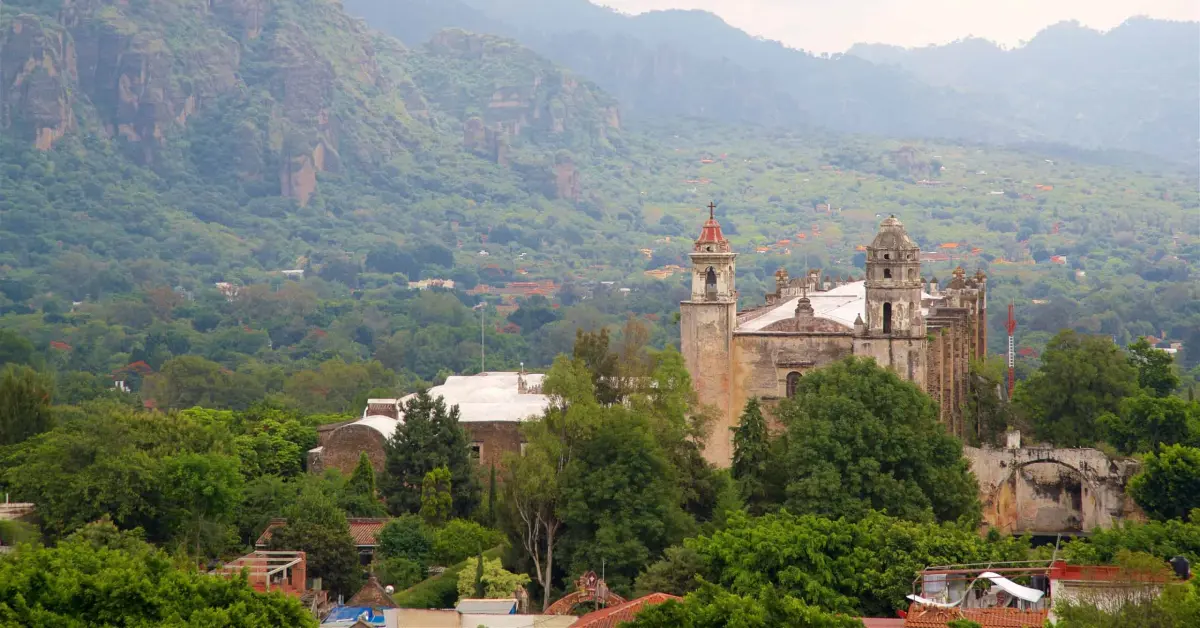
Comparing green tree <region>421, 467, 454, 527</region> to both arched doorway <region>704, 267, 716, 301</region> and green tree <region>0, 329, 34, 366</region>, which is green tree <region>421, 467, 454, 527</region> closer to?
arched doorway <region>704, 267, 716, 301</region>

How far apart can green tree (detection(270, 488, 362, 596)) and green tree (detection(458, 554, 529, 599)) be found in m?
2.82

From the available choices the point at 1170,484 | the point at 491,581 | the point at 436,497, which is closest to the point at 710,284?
the point at 436,497

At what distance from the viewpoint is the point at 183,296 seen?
168 meters

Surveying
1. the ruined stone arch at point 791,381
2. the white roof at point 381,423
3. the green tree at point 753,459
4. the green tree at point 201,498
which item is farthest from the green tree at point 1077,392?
the green tree at point 201,498

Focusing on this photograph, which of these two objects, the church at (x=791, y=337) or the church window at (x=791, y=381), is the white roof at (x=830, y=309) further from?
the church window at (x=791, y=381)

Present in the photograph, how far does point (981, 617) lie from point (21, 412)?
93.2ft

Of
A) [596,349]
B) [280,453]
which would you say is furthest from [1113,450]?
[280,453]

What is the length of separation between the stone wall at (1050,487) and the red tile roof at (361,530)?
13.6 metres

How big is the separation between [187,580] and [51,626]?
2.50 meters

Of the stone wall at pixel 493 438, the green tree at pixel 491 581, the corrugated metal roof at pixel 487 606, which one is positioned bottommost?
the corrugated metal roof at pixel 487 606

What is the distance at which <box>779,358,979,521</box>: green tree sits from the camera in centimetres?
4197

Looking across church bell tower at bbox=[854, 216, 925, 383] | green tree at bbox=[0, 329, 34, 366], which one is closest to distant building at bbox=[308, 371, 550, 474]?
church bell tower at bbox=[854, 216, 925, 383]

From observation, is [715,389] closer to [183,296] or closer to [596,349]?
[596,349]

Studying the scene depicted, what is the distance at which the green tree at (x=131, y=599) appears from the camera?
3191 centimetres
